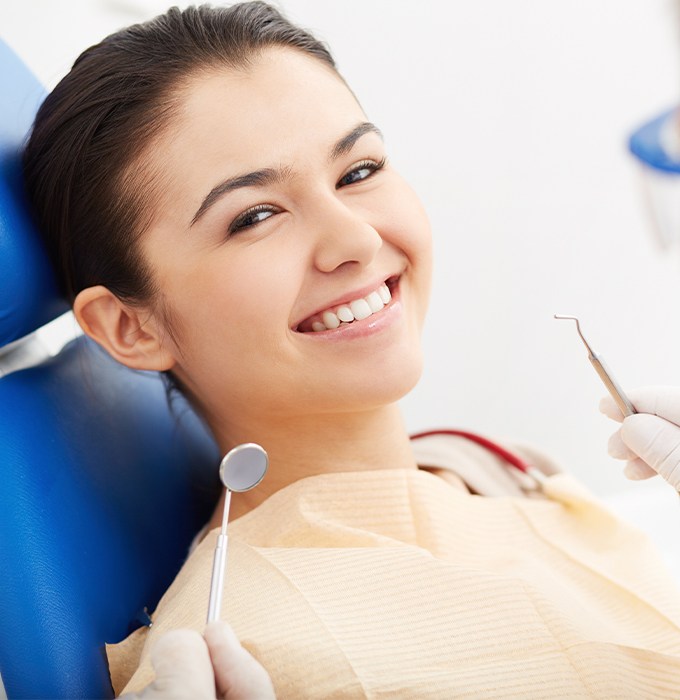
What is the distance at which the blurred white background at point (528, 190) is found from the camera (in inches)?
93.3

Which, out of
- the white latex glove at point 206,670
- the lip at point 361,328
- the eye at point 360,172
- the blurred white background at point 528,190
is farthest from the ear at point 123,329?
the blurred white background at point 528,190

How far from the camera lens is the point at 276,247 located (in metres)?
1.23

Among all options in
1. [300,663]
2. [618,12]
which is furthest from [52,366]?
[618,12]

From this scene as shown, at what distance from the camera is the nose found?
1219mm

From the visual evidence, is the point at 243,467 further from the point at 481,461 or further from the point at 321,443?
the point at 481,461

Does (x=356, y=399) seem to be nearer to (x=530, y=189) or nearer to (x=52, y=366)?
(x=52, y=366)

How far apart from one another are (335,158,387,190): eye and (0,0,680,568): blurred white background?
1085 millimetres

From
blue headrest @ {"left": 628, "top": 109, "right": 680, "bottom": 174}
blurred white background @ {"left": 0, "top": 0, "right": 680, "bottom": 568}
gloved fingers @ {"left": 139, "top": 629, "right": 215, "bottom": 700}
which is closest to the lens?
gloved fingers @ {"left": 139, "top": 629, "right": 215, "bottom": 700}

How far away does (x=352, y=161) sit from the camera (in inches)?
51.2

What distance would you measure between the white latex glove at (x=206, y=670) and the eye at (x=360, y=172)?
2.16ft

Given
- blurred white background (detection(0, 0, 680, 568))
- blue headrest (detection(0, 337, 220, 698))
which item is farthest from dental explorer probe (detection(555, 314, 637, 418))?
blurred white background (detection(0, 0, 680, 568))

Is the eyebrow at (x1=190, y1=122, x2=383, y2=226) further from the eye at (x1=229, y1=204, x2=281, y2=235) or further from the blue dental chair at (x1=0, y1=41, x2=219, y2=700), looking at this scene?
the blue dental chair at (x1=0, y1=41, x2=219, y2=700)

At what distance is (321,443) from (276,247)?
1.04ft

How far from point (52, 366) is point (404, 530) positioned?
2.00 ft
